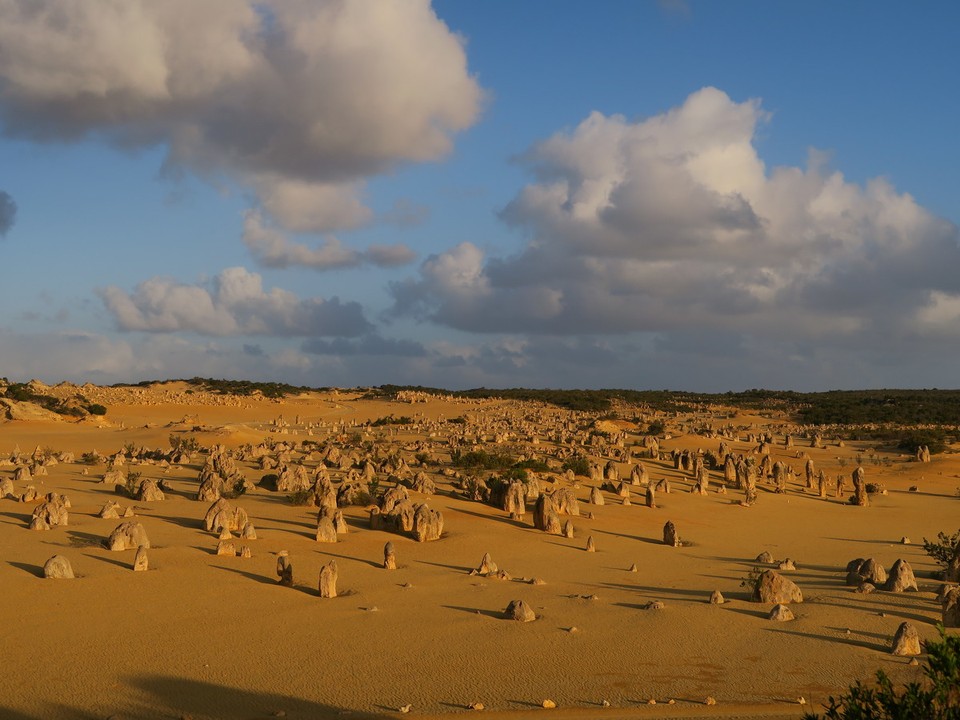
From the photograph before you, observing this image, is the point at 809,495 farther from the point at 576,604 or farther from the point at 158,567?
the point at 158,567

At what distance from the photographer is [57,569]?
1357 centimetres

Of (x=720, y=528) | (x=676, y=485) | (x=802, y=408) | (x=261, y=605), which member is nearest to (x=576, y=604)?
(x=261, y=605)

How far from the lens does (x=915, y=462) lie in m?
38.9

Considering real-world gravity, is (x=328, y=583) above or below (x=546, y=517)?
below

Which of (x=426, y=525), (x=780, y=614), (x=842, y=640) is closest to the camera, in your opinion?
(x=842, y=640)

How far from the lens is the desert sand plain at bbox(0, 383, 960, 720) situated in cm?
980

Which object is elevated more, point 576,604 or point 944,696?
point 944,696

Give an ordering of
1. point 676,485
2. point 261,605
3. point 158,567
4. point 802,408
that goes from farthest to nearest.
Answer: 1. point 802,408
2. point 676,485
3. point 158,567
4. point 261,605

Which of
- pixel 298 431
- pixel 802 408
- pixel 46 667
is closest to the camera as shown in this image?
pixel 46 667

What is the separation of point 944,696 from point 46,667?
983cm

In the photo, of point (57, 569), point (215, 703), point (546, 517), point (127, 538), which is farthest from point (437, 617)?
point (546, 517)

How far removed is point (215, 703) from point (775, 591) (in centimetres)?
885

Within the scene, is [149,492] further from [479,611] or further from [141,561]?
[479,611]

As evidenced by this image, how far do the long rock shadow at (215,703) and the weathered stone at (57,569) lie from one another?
170 inches
